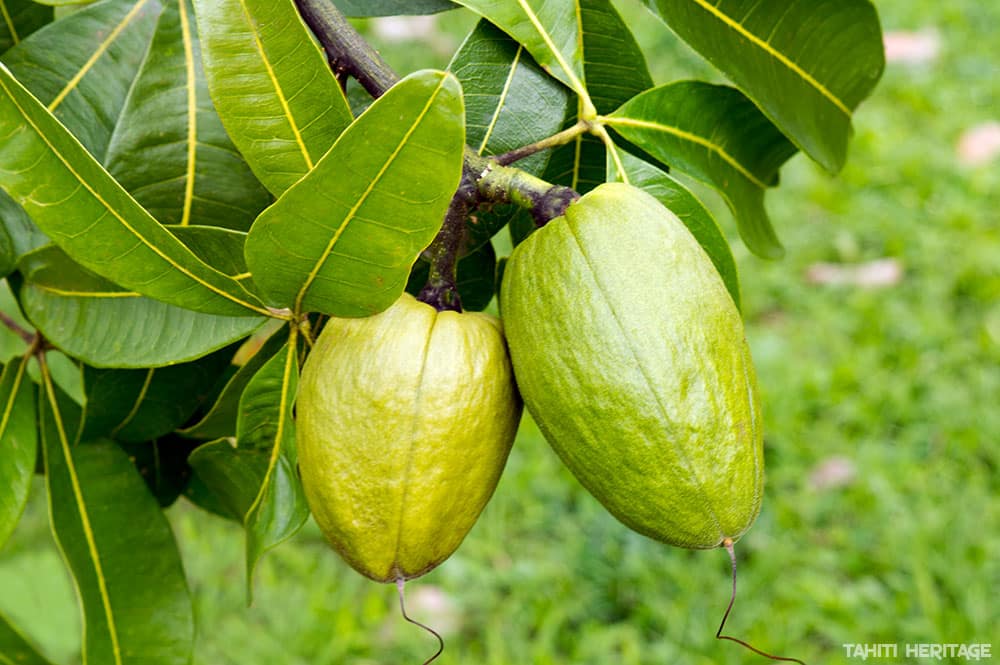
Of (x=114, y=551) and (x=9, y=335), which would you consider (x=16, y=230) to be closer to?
(x=114, y=551)

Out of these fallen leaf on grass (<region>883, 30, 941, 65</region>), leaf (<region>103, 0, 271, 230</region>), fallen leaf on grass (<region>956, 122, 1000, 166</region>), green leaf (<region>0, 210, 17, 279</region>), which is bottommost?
fallen leaf on grass (<region>956, 122, 1000, 166</region>)

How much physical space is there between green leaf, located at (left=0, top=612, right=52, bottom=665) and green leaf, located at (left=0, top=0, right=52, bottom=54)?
528mm

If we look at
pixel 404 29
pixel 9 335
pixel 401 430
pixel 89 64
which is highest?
pixel 89 64

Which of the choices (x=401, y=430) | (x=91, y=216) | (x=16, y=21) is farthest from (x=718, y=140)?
(x=16, y=21)

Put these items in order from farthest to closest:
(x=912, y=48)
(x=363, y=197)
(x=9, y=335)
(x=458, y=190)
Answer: (x=912, y=48), (x=9, y=335), (x=458, y=190), (x=363, y=197)

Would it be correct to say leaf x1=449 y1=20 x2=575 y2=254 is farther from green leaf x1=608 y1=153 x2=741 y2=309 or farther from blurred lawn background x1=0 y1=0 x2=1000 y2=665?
blurred lawn background x1=0 y1=0 x2=1000 y2=665

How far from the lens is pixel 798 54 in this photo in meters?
0.87

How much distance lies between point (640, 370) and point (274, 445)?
268 millimetres

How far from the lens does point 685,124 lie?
0.85 meters

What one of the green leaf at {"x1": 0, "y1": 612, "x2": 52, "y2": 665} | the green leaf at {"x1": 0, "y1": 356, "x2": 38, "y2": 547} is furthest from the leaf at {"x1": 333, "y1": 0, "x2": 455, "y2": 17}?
the green leaf at {"x1": 0, "y1": 612, "x2": 52, "y2": 665}

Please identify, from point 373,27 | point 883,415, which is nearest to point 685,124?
point 883,415

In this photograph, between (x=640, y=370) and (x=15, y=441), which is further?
(x=15, y=441)

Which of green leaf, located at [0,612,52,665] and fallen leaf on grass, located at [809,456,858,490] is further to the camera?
fallen leaf on grass, located at [809,456,858,490]

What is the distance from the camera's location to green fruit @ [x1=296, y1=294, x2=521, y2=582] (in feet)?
2.16
